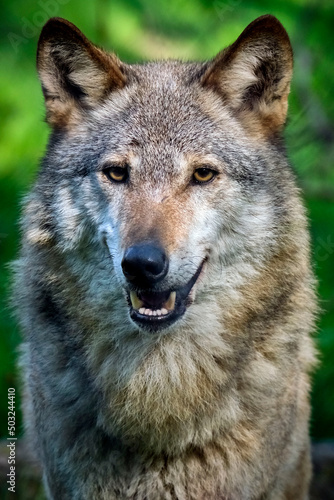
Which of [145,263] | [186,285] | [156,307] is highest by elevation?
[145,263]

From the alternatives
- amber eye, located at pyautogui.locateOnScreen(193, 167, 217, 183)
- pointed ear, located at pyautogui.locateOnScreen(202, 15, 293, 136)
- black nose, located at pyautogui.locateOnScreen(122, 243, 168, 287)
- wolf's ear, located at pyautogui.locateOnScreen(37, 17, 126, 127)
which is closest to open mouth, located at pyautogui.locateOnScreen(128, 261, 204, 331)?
black nose, located at pyautogui.locateOnScreen(122, 243, 168, 287)

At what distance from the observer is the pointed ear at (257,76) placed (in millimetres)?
3832

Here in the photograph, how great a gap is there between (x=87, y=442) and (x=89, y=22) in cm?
491

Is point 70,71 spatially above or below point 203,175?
above

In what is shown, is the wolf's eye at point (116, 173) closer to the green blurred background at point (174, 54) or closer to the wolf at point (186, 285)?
the wolf at point (186, 285)

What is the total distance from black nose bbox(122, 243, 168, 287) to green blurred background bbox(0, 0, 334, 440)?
11.6 ft

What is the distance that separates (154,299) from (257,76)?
1403mm

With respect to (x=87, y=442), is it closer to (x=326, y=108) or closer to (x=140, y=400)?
(x=140, y=400)

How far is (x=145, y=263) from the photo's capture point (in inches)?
129

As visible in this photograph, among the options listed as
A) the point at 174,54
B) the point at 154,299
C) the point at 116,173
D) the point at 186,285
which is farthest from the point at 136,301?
the point at 174,54

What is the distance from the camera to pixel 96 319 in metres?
3.94

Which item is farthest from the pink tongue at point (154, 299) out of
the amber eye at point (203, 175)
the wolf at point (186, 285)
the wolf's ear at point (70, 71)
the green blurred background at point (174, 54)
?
the green blurred background at point (174, 54)

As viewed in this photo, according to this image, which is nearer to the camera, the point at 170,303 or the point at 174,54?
the point at 170,303

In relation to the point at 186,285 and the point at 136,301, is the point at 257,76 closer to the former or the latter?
the point at 186,285
